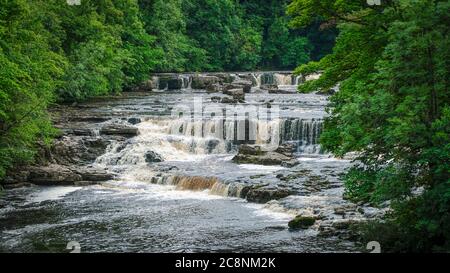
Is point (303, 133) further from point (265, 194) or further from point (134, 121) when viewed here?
point (265, 194)

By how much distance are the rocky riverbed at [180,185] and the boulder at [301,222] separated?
33mm

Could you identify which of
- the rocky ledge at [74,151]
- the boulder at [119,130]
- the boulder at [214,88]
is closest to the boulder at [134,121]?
the rocky ledge at [74,151]

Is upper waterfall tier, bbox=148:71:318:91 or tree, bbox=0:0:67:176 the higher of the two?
tree, bbox=0:0:67:176

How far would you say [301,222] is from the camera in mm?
20281

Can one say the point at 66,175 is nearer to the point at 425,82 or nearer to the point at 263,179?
the point at 263,179

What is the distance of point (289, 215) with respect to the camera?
2191 centimetres

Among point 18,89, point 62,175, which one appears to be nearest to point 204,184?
point 62,175

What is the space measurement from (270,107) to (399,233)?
87.3 ft

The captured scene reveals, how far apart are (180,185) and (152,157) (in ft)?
17.9

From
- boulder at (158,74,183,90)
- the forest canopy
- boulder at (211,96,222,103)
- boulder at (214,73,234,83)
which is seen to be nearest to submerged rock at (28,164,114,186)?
the forest canopy

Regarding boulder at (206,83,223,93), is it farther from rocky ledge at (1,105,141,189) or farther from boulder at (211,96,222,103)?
rocky ledge at (1,105,141,189)

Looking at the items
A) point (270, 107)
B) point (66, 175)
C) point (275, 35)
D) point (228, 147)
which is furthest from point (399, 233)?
point (275, 35)

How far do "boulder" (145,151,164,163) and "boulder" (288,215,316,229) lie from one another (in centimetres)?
1306

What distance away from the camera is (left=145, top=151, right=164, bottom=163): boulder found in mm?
32188
